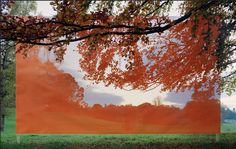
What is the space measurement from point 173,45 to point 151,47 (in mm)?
258

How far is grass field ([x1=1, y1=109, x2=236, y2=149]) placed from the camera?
253 inches

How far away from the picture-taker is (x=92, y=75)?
6434mm

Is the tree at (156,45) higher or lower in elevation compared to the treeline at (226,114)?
higher

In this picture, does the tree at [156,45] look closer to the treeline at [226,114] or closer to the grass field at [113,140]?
the treeline at [226,114]

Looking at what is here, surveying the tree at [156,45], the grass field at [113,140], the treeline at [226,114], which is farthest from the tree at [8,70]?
the treeline at [226,114]

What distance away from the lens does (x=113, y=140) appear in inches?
255

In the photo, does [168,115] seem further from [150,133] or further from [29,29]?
[29,29]

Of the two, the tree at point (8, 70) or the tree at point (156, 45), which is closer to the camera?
the tree at point (156, 45)

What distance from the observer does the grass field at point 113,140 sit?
6.43 m

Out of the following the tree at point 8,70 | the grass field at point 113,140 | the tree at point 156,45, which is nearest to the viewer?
the tree at point 156,45

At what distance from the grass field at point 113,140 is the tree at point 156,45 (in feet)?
1.84

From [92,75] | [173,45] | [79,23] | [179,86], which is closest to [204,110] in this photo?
[179,86]

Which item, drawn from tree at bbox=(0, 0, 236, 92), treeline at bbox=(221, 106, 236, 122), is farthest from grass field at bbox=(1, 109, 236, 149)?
tree at bbox=(0, 0, 236, 92)

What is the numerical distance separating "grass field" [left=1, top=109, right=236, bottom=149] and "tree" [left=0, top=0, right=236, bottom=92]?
56 cm
